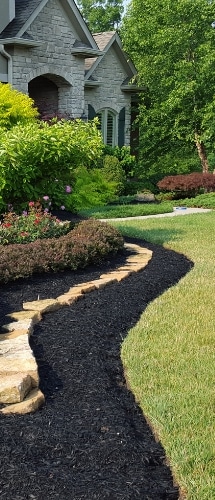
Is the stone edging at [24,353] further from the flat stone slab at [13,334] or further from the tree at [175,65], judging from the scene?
the tree at [175,65]

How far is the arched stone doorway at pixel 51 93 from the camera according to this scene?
61.5 ft

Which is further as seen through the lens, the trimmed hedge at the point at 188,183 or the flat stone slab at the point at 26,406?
the trimmed hedge at the point at 188,183

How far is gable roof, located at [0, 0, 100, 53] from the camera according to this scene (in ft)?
54.0

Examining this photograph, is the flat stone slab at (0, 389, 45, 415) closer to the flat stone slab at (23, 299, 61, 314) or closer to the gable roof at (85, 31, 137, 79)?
the flat stone slab at (23, 299, 61, 314)

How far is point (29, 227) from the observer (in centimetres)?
750

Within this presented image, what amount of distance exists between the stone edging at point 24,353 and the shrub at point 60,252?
0.41 meters

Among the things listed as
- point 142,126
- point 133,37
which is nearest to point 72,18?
point 133,37

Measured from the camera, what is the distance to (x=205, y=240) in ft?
31.0

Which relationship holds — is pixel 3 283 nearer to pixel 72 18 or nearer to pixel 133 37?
pixel 72 18

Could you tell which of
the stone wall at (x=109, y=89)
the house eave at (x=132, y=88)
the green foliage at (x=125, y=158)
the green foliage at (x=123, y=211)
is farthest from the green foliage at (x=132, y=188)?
the house eave at (x=132, y=88)

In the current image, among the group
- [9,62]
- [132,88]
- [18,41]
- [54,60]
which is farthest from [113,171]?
[132,88]

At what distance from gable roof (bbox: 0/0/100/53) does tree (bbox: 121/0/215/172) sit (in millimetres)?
2558

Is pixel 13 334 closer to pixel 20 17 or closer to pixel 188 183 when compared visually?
pixel 188 183

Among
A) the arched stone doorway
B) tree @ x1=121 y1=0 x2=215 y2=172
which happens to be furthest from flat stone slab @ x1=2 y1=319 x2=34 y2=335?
tree @ x1=121 y1=0 x2=215 y2=172
